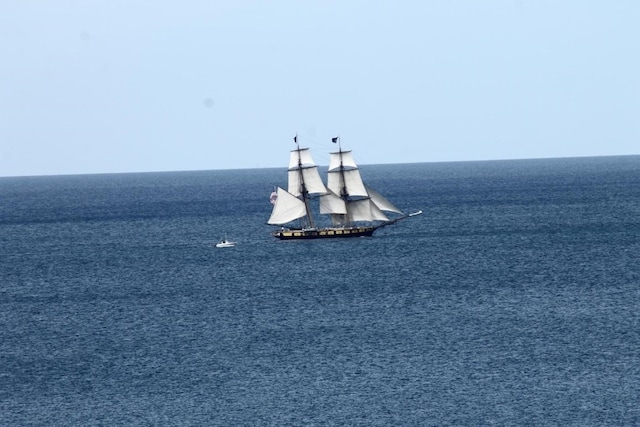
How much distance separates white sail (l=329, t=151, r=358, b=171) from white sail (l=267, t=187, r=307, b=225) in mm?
7830

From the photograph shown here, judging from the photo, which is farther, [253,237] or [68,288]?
[253,237]

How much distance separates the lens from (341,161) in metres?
157

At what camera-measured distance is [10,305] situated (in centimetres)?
10475

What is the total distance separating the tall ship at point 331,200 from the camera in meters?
152

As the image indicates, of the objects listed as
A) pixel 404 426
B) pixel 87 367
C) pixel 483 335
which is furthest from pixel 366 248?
pixel 404 426

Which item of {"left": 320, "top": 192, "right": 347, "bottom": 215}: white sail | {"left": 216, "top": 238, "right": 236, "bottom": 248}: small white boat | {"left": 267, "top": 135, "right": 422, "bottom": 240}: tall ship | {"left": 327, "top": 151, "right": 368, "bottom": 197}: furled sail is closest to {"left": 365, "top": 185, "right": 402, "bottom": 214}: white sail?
{"left": 267, "top": 135, "right": 422, "bottom": 240}: tall ship

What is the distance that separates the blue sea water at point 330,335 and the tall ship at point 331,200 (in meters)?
7.70

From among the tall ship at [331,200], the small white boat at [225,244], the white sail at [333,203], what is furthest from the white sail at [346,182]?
the small white boat at [225,244]

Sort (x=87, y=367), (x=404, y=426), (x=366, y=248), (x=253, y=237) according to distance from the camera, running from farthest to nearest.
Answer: (x=253, y=237) < (x=366, y=248) < (x=87, y=367) < (x=404, y=426)

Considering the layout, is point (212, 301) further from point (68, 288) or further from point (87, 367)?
point (87, 367)

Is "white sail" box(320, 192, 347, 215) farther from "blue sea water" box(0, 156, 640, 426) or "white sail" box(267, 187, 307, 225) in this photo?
"blue sea water" box(0, 156, 640, 426)

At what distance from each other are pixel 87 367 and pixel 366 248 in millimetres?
68627

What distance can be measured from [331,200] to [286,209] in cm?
595

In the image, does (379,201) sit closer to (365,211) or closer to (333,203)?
(365,211)
